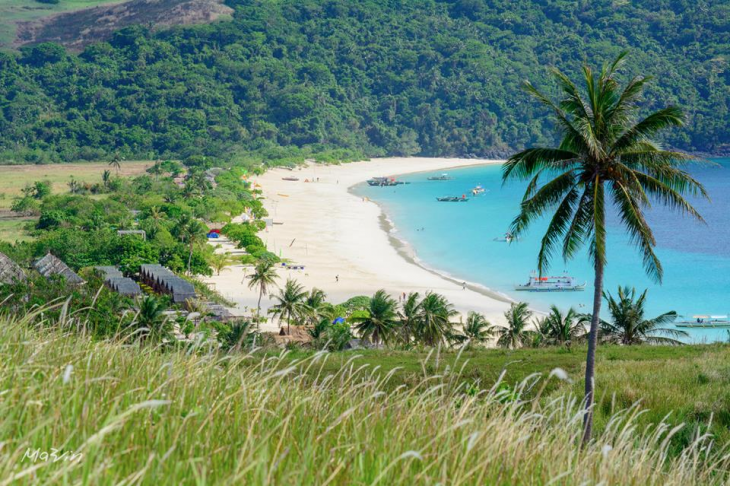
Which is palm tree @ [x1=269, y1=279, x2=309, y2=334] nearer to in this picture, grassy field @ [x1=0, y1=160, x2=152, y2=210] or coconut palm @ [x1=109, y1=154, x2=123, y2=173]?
grassy field @ [x1=0, y1=160, x2=152, y2=210]

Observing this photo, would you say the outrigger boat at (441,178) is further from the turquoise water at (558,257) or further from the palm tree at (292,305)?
the palm tree at (292,305)

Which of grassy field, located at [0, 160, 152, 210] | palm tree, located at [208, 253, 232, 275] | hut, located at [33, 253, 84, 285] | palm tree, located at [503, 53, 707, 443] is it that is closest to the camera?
palm tree, located at [503, 53, 707, 443]

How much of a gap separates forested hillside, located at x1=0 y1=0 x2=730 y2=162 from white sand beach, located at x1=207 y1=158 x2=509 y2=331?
47339 millimetres

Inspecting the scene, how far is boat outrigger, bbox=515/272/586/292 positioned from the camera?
50.2 m

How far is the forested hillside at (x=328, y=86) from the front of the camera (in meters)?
152

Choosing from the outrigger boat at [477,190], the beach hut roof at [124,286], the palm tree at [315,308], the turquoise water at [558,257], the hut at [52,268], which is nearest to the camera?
the palm tree at [315,308]

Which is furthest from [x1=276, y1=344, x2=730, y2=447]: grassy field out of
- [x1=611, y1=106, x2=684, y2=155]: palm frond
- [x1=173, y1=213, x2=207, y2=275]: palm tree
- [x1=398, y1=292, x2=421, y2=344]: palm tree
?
[x1=173, y1=213, x2=207, y2=275]: palm tree

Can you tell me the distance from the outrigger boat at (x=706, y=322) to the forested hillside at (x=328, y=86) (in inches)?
3848

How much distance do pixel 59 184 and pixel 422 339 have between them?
72788 millimetres

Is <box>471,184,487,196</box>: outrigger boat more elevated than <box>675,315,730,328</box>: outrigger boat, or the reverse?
<box>471,184,487,196</box>: outrigger boat

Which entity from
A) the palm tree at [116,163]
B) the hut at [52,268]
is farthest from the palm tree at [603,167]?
the palm tree at [116,163]

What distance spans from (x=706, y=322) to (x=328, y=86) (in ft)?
464

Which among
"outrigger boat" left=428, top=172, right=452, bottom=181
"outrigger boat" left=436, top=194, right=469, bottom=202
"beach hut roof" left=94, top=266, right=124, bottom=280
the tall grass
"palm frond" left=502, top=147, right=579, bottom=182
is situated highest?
"outrigger boat" left=428, top=172, right=452, bottom=181

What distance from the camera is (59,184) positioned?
92.7 m
